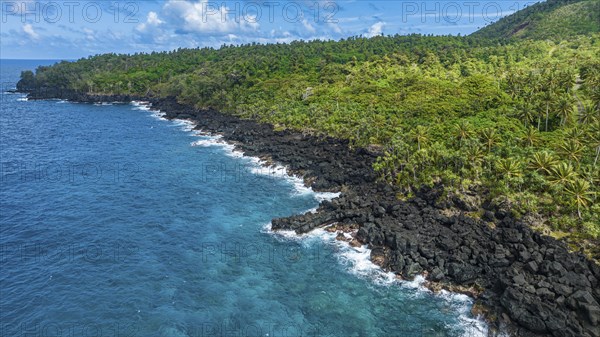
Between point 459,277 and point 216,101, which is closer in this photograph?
point 459,277

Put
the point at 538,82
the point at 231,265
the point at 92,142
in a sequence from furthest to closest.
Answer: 1. the point at 92,142
2. the point at 538,82
3. the point at 231,265

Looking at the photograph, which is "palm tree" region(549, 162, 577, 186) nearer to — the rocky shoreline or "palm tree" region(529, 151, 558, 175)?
"palm tree" region(529, 151, 558, 175)

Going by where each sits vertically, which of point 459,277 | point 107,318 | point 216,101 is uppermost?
point 216,101

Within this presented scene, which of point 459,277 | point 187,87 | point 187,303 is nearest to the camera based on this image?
point 187,303

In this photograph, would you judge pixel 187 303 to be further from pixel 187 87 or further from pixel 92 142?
pixel 187 87

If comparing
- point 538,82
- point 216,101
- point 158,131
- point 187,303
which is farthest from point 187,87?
point 187,303

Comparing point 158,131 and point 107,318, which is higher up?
point 158,131
